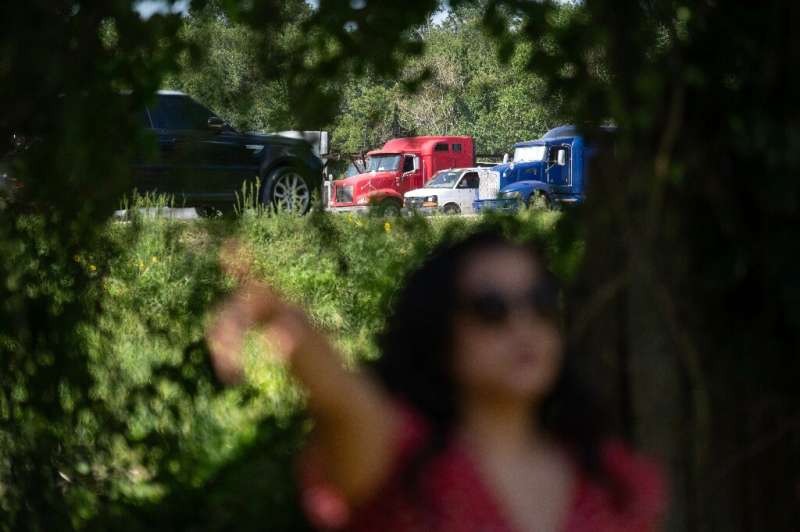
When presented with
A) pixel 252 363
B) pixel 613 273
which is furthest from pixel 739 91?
pixel 252 363

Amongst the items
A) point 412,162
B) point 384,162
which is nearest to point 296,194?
point 384,162

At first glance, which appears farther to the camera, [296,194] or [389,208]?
[296,194]

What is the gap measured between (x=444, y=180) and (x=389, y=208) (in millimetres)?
22270

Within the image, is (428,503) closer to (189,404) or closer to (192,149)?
(192,149)

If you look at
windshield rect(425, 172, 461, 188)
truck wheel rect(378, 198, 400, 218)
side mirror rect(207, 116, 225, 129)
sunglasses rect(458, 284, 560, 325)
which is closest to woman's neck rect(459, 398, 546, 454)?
sunglasses rect(458, 284, 560, 325)

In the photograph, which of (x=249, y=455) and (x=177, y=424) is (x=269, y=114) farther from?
(x=249, y=455)

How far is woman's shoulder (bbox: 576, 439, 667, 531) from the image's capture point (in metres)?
1.41

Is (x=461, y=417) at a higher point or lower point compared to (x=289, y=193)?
lower

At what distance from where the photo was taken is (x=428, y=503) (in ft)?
4.36

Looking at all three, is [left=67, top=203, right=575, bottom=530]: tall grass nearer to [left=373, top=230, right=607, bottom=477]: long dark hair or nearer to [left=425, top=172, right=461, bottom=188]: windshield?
[left=373, top=230, right=607, bottom=477]: long dark hair

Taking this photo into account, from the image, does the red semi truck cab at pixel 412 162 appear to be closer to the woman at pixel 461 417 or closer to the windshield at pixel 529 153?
the windshield at pixel 529 153

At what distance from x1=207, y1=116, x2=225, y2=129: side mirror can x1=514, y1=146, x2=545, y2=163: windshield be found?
22.7 metres

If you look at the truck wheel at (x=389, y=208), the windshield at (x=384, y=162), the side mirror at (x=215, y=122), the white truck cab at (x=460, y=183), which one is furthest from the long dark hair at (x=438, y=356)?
the white truck cab at (x=460, y=183)

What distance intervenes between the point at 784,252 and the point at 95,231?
51.1 inches
